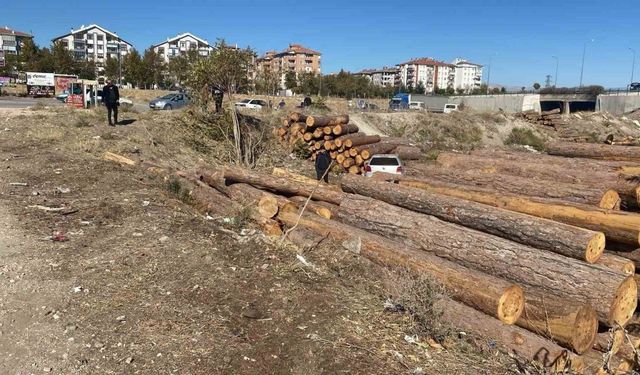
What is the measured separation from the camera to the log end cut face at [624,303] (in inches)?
199

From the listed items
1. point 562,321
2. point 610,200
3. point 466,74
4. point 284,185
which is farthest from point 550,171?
point 466,74

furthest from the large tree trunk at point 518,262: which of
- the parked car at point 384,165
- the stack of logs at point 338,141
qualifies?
the stack of logs at point 338,141

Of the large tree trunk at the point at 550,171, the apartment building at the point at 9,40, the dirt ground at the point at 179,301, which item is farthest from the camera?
the apartment building at the point at 9,40

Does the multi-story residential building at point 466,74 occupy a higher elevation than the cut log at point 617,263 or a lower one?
higher

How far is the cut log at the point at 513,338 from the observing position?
15.1 feet

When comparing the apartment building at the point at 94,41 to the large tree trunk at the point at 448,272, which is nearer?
the large tree trunk at the point at 448,272

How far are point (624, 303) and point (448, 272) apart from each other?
1875 mm

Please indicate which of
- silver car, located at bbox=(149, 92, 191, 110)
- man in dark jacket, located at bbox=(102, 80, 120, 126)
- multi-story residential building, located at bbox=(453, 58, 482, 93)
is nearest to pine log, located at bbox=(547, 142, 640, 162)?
man in dark jacket, located at bbox=(102, 80, 120, 126)

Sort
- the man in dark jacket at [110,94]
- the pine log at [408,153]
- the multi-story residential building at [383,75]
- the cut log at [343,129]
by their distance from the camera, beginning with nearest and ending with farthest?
the man in dark jacket at [110,94], the cut log at [343,129], the pine log at [408,153], the multi-story residential building at [383,75]

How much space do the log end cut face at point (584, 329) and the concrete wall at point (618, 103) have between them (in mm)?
54553

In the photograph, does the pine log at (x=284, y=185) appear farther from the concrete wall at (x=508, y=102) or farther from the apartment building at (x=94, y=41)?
the apartment building at (x=94, y=41)

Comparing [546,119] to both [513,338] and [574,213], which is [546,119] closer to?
[574,213]

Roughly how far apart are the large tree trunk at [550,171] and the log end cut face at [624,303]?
3.06 metres

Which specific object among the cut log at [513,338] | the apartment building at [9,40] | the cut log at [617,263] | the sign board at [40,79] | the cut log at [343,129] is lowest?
the cut log at [513,338]
